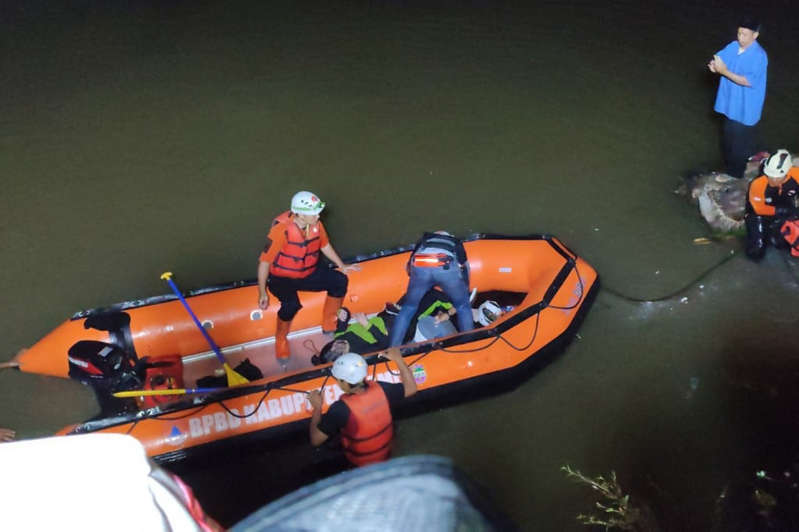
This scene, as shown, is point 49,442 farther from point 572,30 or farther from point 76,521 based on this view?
point 572,30

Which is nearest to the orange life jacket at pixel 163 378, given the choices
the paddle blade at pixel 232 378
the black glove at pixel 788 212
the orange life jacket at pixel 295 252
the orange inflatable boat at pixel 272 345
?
the orange inflatable boat at pixel 272 345

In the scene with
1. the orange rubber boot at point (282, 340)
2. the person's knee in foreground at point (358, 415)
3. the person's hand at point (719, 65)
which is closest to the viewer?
the person's knee in foreground at point (358, 415)

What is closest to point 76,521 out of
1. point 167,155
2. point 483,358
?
point 483,358

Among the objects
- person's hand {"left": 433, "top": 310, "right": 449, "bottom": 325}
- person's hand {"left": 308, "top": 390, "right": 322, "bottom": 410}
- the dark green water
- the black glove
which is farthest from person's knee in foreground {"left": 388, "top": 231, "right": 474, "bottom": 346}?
the black glove

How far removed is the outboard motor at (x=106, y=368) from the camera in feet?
12.9

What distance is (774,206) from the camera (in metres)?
4.77

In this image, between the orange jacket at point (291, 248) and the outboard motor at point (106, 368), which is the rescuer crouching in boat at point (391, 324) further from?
the outboard motor at point (106, 368)

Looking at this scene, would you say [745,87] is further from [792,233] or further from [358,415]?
[358,415]

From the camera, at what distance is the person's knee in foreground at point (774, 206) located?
4582 millimetres

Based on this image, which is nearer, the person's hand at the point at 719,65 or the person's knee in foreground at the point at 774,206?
the person's knee in foreground at the point at 774,206

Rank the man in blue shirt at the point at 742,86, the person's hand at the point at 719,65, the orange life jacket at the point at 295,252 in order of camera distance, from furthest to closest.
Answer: the person's hand at the point at 719,65
the man in blue shirt at the point at 742,86
the orange life jacket at the point at 295,252

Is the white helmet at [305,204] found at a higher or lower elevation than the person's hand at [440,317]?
higher

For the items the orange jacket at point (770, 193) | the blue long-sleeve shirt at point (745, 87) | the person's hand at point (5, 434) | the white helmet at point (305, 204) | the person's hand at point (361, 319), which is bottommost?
the person's hand at point (5, 434)

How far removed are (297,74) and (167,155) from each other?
1708 mm
